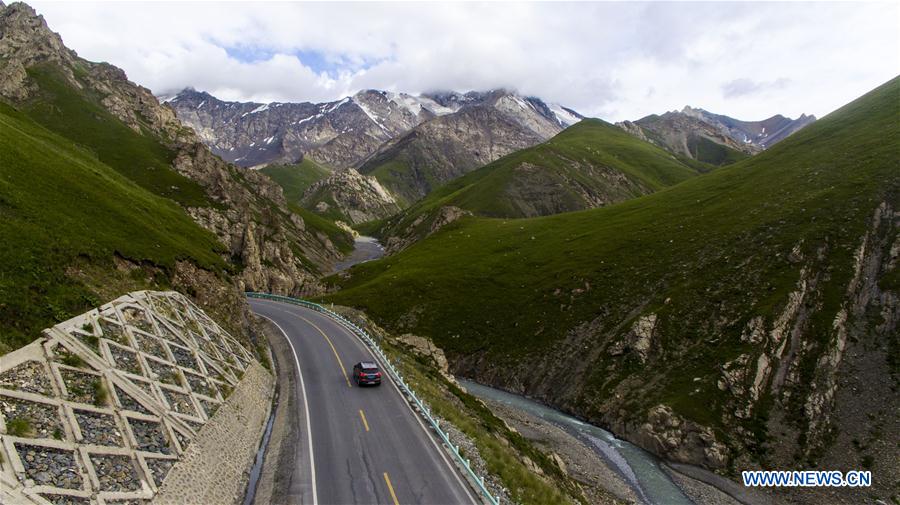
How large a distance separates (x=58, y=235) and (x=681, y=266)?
255 feet

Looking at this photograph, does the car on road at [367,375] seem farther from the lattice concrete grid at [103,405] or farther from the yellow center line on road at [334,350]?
the lattice concrete grid at [103,405]

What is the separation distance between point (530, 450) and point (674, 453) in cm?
1996

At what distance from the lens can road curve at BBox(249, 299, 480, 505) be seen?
24078mm

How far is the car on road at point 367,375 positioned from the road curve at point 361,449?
581 millimetres

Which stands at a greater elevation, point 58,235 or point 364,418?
point 58,235

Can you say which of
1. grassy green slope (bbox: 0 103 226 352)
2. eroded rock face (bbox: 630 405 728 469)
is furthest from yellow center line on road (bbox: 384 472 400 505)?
eroded rock face (bbox: 630 405 728 469)

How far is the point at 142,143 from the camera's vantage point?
130750mm

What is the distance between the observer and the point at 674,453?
48031 mm

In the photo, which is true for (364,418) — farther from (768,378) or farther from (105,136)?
(105,136)

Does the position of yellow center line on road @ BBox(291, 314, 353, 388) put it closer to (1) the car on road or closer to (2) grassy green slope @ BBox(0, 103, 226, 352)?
(1) the car on road

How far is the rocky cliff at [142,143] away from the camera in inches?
A: 4186

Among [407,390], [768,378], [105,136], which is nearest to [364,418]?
[407,390]

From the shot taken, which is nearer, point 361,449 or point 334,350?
point 361,449

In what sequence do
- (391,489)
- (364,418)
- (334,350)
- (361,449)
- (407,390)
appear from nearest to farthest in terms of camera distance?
(391,489)
(361,449)
(364,418)
(407,390)
(334,350)
